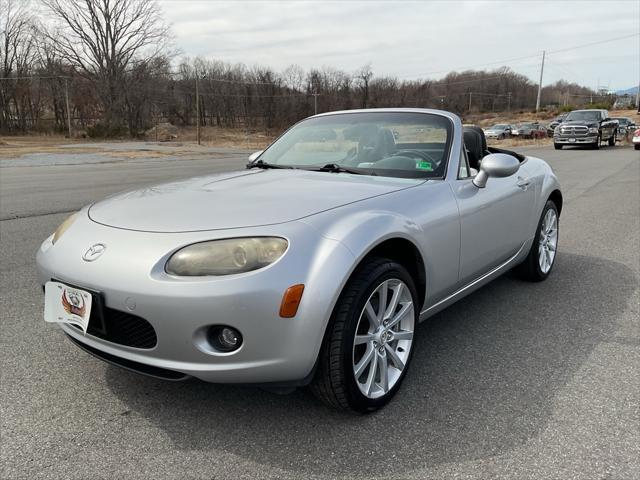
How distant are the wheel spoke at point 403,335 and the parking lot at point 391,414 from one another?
285 mm

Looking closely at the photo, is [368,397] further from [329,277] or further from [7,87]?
[7,87]

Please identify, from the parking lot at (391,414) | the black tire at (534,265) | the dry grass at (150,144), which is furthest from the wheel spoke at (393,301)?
the dry grass at (150,144)

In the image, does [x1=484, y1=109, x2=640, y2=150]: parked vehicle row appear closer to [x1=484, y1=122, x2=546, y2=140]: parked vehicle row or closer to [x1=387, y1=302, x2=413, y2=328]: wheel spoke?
[x1=484, y1=122, x2=546, y2=140]: parked vehicle row

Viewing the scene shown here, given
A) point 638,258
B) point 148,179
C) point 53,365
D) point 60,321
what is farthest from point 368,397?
point 148,179

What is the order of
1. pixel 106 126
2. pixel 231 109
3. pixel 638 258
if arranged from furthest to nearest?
pixel 231 109 → pixel 106 126 → pixel 638 258

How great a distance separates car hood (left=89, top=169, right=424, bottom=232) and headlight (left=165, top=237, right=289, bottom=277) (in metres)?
0.13

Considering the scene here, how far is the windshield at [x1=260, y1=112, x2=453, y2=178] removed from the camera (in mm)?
3238

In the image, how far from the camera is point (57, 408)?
96.3 inches

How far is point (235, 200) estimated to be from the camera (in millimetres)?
2580

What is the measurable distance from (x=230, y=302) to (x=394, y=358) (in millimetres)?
1009

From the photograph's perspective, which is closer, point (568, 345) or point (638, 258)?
point (568, 345)

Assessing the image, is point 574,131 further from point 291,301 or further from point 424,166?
point 291,301

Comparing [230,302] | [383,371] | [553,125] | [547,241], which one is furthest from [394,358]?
[553,125]

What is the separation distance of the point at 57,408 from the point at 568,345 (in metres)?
2.95
